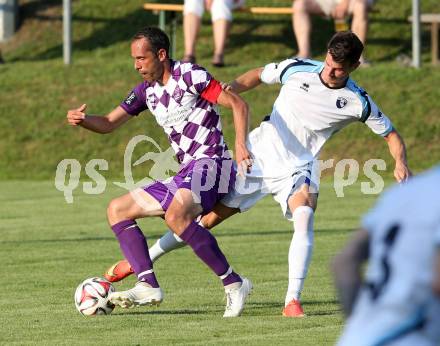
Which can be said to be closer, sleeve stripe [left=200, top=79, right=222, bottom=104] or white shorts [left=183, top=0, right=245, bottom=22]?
sleeve stripe [left=200, top=79, right=222, bottom=104]

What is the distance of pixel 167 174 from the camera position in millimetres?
15102

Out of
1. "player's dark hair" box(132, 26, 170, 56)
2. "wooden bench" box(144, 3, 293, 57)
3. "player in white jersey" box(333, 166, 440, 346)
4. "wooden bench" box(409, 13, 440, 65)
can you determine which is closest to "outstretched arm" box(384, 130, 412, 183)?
"player's dark hair" box(132, 26, 170, 56)

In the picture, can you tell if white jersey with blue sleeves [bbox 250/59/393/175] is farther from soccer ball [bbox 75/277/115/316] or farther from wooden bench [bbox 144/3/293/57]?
wooden bench [bbox 144/3/293/57]

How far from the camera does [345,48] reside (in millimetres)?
7488

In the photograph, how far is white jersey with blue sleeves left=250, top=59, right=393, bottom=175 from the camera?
26.1ft

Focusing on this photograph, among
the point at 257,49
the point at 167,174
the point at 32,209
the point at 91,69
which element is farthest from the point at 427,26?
the point at 32,209

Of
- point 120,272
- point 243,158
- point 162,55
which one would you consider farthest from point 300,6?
point 243,158

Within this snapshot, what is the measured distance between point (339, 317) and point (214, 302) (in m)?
1.04

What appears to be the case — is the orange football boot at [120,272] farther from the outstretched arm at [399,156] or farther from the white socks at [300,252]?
the outstretched arm at [399,156]

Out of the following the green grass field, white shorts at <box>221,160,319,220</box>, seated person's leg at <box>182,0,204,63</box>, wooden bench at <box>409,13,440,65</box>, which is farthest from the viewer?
wooden bench at <box>409,13,440,65</box>

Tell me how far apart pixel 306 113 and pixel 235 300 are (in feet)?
4.41

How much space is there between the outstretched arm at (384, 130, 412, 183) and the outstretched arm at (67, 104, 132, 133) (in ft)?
5.41

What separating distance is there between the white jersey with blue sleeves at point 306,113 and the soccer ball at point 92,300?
1.32 m

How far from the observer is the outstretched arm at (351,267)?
319cm
